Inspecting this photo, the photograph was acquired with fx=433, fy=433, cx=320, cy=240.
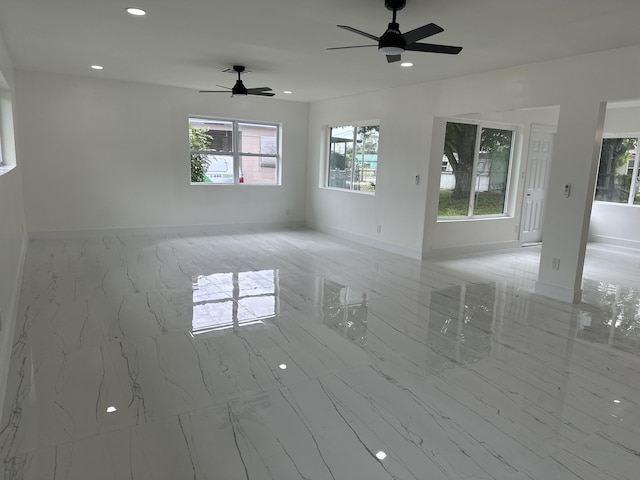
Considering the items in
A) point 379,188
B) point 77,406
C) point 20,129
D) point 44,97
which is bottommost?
point 77,406

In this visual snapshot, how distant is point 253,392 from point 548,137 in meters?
7.02

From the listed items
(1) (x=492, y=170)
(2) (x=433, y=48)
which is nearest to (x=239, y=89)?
(2) (x=433, y=48)

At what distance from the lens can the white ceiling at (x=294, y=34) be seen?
3227 millimetres

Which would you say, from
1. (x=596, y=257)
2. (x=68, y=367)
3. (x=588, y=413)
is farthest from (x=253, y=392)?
(x=596, y=257)

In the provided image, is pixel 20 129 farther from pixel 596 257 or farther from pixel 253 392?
pixel 596 257

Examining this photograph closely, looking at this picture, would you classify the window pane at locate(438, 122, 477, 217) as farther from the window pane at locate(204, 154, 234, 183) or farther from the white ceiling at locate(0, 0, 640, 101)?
the window pane at locate(204, 154, 234, 183)

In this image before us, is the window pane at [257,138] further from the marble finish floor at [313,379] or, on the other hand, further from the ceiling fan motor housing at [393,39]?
the ceiling fan motor housing at [393,39]

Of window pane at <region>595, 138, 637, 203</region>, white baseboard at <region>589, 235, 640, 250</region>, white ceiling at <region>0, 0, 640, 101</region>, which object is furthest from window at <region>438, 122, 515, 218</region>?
window pane at <region>595, 138, 637, 203</region>

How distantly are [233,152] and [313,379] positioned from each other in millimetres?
6113

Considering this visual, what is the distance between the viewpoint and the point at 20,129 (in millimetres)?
6246

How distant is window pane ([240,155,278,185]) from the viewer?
8281 mm

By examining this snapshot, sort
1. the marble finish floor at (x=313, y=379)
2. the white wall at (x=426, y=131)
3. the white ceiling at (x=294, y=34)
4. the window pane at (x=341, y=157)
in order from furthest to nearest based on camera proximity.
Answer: the window pane at (x=341, y=157) < the white wall at (x=426, y=131) < the white ceiling at (x=294, y=34) < the marble finish floor at (x=313, y=379)

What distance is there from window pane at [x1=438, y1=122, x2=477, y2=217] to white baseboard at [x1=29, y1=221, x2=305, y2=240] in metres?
3.27

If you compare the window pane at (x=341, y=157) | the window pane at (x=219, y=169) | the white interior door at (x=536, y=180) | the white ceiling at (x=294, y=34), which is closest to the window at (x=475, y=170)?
the white interior door at (x=536, y=180)
